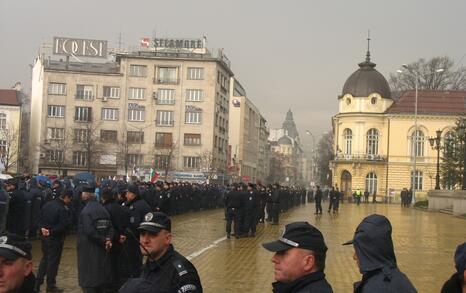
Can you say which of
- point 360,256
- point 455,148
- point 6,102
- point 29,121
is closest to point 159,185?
point 360,256

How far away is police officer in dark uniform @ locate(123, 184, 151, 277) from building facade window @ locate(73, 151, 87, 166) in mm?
76214

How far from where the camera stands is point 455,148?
205 ft

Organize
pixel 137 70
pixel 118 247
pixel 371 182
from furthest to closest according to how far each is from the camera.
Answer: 1. pixel 137 70
2. pixel 371 182
3. pixel 118 247

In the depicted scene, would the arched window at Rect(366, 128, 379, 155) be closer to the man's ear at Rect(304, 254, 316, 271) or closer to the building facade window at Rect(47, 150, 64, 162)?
the building facade window at Rect(47, 150, 64, 162)

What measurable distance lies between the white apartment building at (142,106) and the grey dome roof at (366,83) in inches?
687

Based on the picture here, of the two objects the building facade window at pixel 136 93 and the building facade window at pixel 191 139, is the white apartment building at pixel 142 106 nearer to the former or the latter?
the building facade window at pixel 191 139

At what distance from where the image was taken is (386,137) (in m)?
83.9

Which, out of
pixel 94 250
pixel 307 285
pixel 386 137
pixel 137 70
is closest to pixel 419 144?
pixel 386 137

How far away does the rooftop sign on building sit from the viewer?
A: 9150 cm

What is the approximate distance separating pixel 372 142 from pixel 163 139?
26.6 meters

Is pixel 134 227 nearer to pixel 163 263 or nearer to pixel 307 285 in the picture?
pixel 163 263

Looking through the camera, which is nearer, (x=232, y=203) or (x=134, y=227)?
(x=134, y=227)

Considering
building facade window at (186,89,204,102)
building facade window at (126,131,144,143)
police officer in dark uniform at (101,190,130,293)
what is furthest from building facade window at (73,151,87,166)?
police officer in dark uniform at (101,190,130,293)

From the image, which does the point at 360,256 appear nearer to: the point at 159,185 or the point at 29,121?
the point at 159,185
